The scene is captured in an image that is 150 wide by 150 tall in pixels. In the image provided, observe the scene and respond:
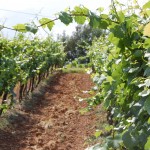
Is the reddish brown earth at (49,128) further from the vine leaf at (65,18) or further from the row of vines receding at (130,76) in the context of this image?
the vine leaf at (65,18)

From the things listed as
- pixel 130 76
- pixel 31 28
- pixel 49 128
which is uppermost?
pixel 31 28

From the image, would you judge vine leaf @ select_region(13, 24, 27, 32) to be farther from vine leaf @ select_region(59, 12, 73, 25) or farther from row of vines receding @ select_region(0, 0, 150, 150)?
vine leaf @ select_region(59, 12, 73, 25)

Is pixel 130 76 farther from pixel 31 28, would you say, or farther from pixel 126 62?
pixel 31 28

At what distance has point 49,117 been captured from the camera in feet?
33.6

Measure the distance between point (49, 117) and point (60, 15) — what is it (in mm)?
8453

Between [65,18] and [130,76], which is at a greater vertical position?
[65,18]

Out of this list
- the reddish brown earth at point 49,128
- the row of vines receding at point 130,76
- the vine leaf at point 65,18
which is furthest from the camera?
the reddish brown earth at point 49,128

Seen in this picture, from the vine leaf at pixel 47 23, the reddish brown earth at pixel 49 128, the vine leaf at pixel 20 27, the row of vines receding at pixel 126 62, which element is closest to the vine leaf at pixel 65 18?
the row of vines receding at pixel 126 62

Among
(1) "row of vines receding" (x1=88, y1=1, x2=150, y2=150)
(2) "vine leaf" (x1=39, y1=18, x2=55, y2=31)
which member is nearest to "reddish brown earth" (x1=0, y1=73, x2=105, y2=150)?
(1) "row of vines receding" (x1=88, y1=1, x2=150, y2=150)

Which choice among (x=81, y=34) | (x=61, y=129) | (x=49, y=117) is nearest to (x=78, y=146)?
(x=61, y=129)

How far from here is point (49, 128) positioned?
8.80 meters

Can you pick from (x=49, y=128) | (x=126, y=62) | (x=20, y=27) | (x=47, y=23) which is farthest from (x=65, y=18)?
(x=49, y=128)

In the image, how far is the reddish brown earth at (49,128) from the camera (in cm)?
737

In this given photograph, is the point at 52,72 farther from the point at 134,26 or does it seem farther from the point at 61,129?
the point at 134,26
